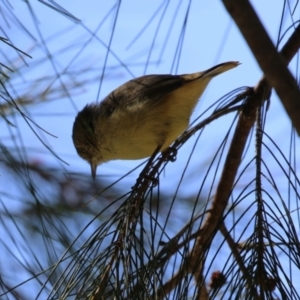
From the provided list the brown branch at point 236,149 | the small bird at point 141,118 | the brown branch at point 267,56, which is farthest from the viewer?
the small bird at point 141,118

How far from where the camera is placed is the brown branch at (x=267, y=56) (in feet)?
2.93

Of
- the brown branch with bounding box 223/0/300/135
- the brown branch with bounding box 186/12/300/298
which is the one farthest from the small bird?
the brown branch with bounding box 223/0/300/135

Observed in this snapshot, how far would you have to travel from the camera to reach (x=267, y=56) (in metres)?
0.91

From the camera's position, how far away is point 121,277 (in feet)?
4.42

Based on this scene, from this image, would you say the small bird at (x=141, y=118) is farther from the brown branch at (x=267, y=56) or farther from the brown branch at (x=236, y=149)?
the brown branch at (x=267, y=56)

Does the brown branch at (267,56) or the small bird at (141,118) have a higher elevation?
the small bird at (141,118)

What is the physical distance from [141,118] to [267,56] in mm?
1517

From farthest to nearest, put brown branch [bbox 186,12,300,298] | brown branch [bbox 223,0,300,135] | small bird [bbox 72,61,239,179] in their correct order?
small bird [bbox 72,61,239,179], brown branch [bbox 186,12,300,298], brown branch [bbox 223,0,300,135]

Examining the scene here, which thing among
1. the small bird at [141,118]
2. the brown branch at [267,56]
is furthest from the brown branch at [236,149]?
the brown branch at [267,56]

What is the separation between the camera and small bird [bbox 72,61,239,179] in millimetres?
2381

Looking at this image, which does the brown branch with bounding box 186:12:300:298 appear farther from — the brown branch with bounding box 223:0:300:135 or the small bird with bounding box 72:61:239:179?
the brown branch with bounding box 223:0:300:135

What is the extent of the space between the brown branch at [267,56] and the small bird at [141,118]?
1.44 m

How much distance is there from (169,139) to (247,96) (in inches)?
27.2

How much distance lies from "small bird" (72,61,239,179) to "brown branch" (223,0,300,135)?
1442 millimetres
